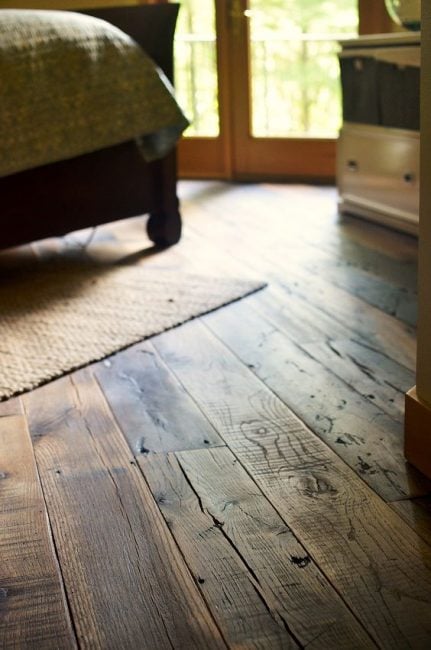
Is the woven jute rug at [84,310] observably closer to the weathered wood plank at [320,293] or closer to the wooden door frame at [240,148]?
the weathered wood plank at [320,293]

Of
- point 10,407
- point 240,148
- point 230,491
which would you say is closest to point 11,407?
point 10,407

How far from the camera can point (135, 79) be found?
9.39ft

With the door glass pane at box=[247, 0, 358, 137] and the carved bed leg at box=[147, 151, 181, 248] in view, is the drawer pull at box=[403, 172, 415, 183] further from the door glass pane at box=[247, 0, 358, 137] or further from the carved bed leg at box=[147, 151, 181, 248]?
the door glass pane at box=[247, 0, 358, 137]

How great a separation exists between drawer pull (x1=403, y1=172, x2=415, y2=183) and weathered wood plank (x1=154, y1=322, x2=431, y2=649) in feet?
4.73

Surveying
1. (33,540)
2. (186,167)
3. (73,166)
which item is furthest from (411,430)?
(186,167)

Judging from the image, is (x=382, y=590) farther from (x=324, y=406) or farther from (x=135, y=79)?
(x=135, y=79)

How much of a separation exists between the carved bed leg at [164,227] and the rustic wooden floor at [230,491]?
783mm

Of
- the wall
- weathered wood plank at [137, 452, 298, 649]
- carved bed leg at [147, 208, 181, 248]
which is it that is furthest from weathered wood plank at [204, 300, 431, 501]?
carved bed leg at [147, 208, 181, 248]

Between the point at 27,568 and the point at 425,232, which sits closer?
the point at 27,568

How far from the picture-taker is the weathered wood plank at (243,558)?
42.8 inches

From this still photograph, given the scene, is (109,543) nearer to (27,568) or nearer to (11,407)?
(27,568)

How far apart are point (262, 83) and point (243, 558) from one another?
3.74 meters

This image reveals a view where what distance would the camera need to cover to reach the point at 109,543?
1.30 metres

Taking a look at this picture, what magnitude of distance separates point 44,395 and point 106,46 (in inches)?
52.9
